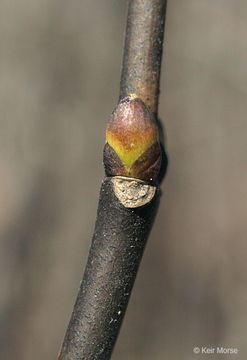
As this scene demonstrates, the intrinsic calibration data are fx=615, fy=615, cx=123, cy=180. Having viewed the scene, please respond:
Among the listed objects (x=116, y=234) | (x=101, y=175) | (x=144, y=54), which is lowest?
(x=101, y=175)

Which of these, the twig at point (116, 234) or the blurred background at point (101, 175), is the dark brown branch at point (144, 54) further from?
the blurred background at point (101, 175)

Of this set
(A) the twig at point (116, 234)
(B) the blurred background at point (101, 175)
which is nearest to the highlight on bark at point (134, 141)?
(A) the twig at point (116, 234)

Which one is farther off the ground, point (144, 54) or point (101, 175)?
point (144, 54)

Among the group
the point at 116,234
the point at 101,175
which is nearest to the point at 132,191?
the point at 116,234

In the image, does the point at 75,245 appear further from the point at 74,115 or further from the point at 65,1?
the point at 65,1

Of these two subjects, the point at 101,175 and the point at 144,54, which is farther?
the point at 101,175

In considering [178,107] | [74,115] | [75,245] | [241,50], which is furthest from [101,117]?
[241,50]

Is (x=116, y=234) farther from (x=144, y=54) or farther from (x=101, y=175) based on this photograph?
(x=101, y=175)
